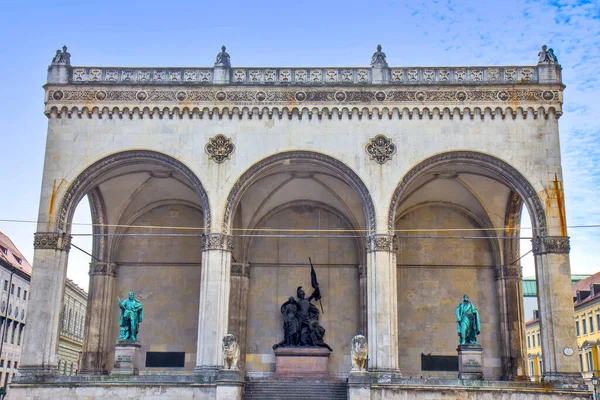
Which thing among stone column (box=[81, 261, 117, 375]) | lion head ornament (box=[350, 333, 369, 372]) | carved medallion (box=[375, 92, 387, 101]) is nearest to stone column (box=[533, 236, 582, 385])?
lion head ornament (box=[350, 333, 369, 372])

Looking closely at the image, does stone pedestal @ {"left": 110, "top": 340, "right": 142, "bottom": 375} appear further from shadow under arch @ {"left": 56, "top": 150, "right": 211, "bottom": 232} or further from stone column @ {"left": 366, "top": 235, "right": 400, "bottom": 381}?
stone column @ {"left": 366, "top": 235, "right": 400, "bottom": 381}

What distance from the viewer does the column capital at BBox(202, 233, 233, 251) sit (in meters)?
22.7

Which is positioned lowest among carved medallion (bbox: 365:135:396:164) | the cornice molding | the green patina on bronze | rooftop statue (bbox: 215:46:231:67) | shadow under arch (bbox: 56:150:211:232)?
the green patina on bronze

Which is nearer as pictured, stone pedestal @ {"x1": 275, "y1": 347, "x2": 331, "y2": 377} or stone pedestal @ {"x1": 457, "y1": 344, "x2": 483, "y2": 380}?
stone pedestal @ {"x1": 457, "y1": 344, "x2": 483, "y2": 380}

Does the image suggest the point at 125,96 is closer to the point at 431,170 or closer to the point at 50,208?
the point at 50,208

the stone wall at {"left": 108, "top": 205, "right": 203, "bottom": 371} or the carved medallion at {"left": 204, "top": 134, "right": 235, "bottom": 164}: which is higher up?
the carved medallion at {"left": 204, "top": 134, "right": 235, "bottom": 164}

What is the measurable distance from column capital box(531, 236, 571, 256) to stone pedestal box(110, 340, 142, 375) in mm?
13523

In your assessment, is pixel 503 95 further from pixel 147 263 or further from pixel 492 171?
pixel 147 263

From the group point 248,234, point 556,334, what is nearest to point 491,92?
point 556,334

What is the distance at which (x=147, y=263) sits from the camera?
2791cm

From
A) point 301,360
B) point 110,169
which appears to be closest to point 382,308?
point 301,360

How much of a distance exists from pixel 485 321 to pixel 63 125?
686 inches

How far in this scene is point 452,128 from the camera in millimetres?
23328

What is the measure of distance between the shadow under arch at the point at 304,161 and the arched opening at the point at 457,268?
3488 millimetres
